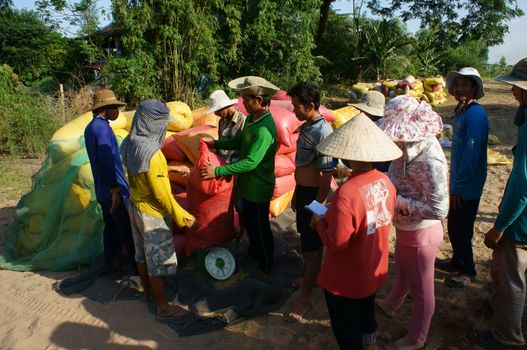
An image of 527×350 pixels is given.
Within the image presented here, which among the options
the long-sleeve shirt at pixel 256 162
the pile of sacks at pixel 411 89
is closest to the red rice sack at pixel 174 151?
the long-sleeve shirt at pixel 256 162

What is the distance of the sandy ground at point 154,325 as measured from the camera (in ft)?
8.17

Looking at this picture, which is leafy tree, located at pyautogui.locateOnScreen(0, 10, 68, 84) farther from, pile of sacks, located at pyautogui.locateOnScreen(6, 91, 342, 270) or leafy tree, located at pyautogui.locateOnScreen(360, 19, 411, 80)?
pile of sacks, located at pyautogui.locateOnScreen(6, 91, 342, 270)

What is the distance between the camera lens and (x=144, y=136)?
2535 millimetres

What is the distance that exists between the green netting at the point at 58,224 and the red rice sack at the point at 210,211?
948 mm

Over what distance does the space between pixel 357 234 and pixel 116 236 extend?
7.24 feet

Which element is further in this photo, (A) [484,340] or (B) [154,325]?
(B) [154,325]

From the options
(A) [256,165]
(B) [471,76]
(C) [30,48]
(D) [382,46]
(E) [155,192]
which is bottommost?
(E) [155,192]

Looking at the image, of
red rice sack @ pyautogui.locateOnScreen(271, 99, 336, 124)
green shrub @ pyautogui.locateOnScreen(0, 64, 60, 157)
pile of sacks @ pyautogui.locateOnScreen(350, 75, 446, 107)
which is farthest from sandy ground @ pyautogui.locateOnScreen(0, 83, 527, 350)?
pile of sacks @ pyautogui.locateOnScreen(350, 75, 446, 107)

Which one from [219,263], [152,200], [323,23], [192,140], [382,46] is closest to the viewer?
[152,200]

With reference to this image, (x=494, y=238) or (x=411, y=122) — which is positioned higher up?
(x=411, y=122)

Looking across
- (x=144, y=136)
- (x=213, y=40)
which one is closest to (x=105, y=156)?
(x=144, y=136)

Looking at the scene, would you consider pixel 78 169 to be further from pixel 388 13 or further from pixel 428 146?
pixel 388 13

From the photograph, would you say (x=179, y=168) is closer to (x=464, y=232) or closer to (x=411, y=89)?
(x=464, y=232)

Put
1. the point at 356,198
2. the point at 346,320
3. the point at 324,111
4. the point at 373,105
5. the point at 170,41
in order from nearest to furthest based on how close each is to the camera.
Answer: the point at 356,198 → the point at 346,320 → the point at 373,105 → the point at 324,111 → the point at 170,41
